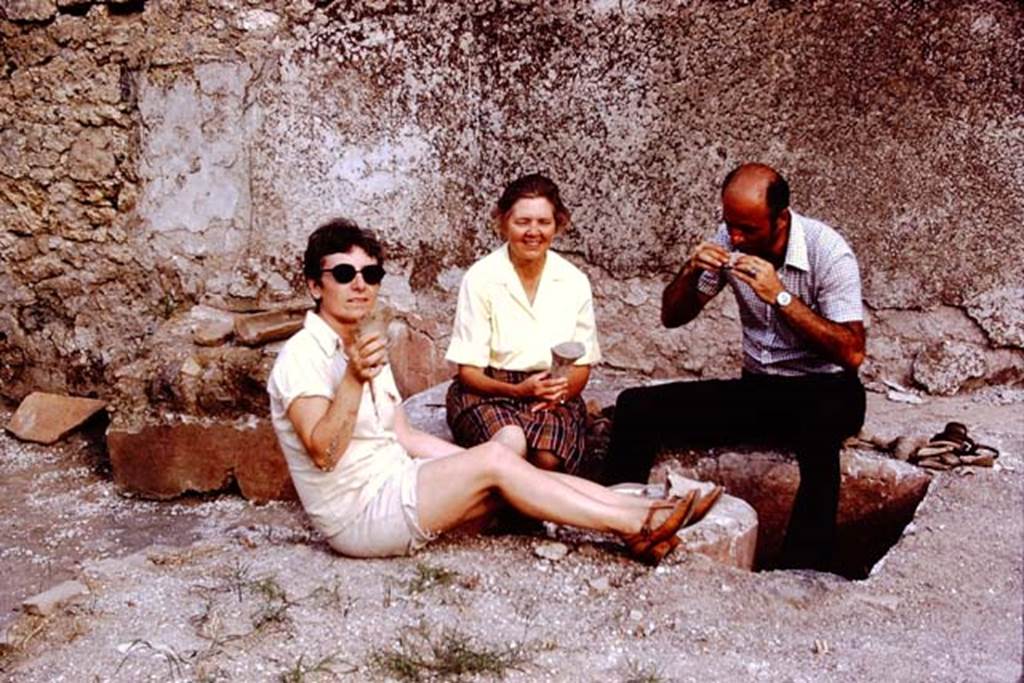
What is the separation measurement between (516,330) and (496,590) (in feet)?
3.30

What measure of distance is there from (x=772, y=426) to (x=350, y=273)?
1.54 metres

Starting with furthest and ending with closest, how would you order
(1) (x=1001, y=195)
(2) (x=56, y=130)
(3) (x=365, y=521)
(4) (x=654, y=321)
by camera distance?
(2) (x=56, y=130) < (4) (x=654, y=321) < (1) (x=1001, y=195) < (3) (x=365, y=521)

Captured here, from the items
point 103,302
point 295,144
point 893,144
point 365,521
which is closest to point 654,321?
point 893,144

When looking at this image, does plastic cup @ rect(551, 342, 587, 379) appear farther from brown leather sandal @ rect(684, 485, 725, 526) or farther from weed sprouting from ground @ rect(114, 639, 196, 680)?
weed sprouting from ground @ rect(114, 639, 196, 680)

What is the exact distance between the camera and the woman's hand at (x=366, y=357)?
3.19 meters

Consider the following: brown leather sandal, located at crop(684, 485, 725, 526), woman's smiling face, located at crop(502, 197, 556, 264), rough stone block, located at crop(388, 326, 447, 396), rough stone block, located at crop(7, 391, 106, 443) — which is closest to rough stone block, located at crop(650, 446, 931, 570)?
brown leather sandal, located at crop(684, 485, 725, 526)

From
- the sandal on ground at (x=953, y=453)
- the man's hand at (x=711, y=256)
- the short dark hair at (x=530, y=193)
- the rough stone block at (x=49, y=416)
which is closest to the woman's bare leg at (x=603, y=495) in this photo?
the man's hand at (x=711, y=256)

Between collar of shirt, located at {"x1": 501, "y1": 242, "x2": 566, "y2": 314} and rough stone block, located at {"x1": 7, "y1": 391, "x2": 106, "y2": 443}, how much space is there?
8.36ft

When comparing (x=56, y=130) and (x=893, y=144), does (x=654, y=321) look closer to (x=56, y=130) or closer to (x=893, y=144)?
(x=893, y=144)

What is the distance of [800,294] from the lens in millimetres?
4008

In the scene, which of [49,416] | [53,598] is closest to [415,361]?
[49,416]

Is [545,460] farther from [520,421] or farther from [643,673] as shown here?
[643,673]

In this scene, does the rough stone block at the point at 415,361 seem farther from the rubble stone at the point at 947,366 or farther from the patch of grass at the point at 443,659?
the patch of grass at the point at 443,659

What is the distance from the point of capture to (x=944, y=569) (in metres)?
3.52
